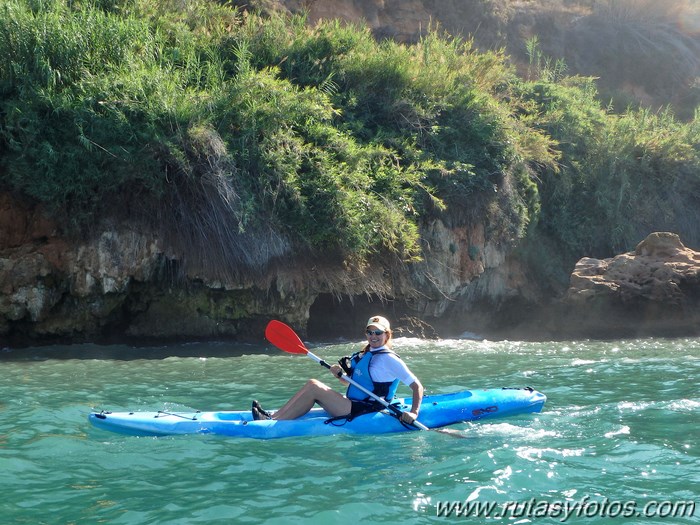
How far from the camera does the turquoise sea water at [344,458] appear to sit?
4270mm

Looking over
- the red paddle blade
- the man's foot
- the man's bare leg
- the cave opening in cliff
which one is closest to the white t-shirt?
the man's bare leg

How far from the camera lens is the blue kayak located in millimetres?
6078

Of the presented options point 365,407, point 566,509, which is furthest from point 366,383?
point 566,509

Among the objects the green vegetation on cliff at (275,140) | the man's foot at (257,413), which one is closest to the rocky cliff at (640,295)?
the green vegetation on cliff at (275,140)

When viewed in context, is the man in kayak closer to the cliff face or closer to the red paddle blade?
the red paddle blade

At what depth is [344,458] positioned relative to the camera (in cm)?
543

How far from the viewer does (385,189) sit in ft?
38.7

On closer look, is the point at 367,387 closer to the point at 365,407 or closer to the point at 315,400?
the point at 365,407

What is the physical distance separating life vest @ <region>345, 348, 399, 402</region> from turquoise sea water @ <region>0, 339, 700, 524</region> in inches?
18.1

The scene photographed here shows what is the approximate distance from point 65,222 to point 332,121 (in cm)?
461

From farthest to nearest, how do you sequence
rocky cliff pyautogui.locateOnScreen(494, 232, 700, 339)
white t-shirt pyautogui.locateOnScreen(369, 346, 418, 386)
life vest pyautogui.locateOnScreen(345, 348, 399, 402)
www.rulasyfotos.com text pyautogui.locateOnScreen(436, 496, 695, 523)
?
rocky cliff pyautogui.locateOnScreen(494, 232, 700, 339) → life vest pyautogui.locateOnScreen(345, 348, 399, 402) → white t-shirt pyautogui.locateOnScreen(369, 346, 418, 386) → www.rulasyfotos.com text pyautogui.locateOnScreen(436, 496, 695, 523)

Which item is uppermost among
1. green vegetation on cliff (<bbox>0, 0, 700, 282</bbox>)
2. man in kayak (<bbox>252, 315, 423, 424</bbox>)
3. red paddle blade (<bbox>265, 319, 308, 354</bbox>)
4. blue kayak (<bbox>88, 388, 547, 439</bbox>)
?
green vegetation on cliff (<bbox>0, 0, 700, 282</bbox>)

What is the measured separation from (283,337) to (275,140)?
412 centimetres

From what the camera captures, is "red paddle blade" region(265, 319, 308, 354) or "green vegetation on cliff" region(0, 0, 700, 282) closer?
"red paddle blade" region(265, 319, 308, 354)
